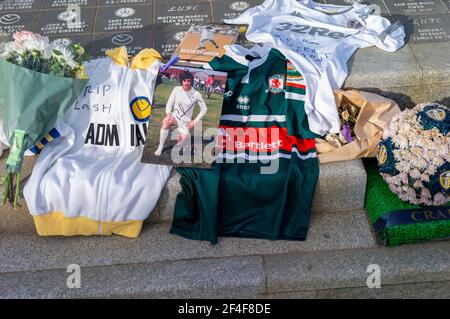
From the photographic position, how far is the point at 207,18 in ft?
18.7

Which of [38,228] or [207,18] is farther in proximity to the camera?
[207,18]

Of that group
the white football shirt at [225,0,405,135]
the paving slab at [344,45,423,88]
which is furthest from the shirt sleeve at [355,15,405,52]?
the paving slab at [344,45,423,88]

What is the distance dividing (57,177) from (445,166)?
2.68 meters

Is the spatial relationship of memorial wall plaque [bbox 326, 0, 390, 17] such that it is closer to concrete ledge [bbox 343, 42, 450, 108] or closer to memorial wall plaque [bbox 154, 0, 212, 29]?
concrete ledge [bbox 343, 42, 450, 108]

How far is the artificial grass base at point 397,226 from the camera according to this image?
408cm

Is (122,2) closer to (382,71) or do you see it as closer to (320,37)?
(320,37)

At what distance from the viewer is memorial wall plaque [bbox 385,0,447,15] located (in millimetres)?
5660

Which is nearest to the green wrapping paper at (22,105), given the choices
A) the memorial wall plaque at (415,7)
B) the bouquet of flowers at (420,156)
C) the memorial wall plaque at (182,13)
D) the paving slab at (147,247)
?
the paving slab at (147,247)

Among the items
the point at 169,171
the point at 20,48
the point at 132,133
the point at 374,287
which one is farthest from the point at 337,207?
the point at 20,48

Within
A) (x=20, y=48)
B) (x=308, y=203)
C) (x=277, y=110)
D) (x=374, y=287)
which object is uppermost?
(x=20, y=48)

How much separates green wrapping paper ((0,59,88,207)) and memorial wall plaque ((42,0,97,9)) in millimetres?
2021

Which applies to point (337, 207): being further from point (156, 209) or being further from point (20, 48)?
point (20, 48)

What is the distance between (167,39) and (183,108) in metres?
1.27

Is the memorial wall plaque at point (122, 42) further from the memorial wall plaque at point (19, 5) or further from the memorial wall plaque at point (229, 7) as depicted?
the memorial wall plaque at point (19, 5)
